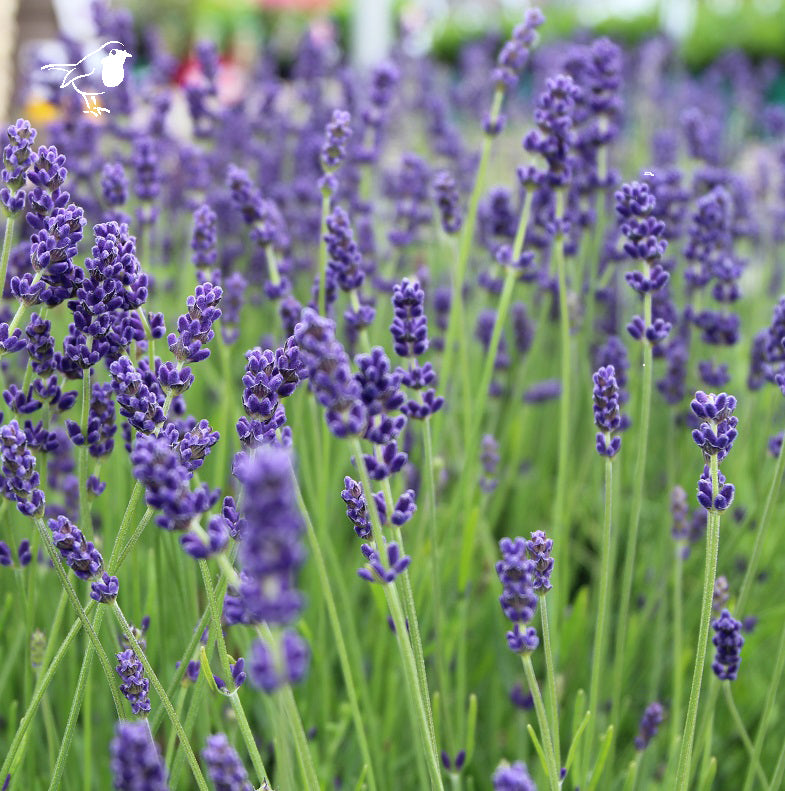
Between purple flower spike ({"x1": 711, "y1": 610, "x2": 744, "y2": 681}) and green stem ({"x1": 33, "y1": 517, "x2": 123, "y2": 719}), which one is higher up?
green stem ({"x1": 33, "y1": 517, "x2": 123, "y2": 719})

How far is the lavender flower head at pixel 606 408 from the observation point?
4.34 feet

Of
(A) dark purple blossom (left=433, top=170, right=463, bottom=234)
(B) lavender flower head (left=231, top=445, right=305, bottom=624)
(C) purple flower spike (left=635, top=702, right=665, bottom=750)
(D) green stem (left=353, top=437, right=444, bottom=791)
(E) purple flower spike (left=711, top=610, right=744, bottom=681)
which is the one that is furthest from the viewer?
(A) dark purple blossom (left=433, top=170, right=463, bottom=234)

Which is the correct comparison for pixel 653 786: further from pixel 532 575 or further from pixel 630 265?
pixel 630 265

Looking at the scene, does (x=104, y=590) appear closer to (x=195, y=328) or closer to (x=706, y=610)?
(x=195, y=328)

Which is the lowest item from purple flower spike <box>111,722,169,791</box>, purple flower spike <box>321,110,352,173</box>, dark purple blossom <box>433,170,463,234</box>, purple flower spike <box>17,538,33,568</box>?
purple flower spike <box>111,722,169,791</box>

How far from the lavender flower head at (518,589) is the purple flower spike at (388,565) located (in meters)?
0.13

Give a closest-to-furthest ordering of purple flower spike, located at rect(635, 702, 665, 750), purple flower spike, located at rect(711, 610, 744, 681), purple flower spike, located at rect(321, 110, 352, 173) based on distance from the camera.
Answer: purple flower spike, located at rect(711, 610, 744, 681) < purple flower spike, located at rect(635, 702, 665, 750) < purple flower spike, located at rect(321, 110, 352, 173)

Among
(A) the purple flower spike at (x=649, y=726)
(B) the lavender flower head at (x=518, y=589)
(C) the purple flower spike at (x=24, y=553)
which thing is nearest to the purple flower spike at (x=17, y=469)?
(C) the purple flower spike at (x=24, y=553)

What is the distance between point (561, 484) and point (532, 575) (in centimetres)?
73

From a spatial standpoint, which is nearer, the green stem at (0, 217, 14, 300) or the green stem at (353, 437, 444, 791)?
the green stem at (353, 437, 444, 791)

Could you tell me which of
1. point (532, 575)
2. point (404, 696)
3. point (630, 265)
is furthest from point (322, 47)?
point (532, 575)

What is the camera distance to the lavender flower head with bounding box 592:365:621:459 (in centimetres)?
132

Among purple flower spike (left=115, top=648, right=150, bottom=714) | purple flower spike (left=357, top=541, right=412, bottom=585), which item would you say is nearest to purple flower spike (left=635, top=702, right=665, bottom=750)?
purple flower spike (left=357, top=541, right=412, bottom=585)

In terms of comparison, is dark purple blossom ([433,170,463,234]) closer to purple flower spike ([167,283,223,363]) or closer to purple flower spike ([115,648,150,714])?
purple flower spike ([167,283,223,363])
